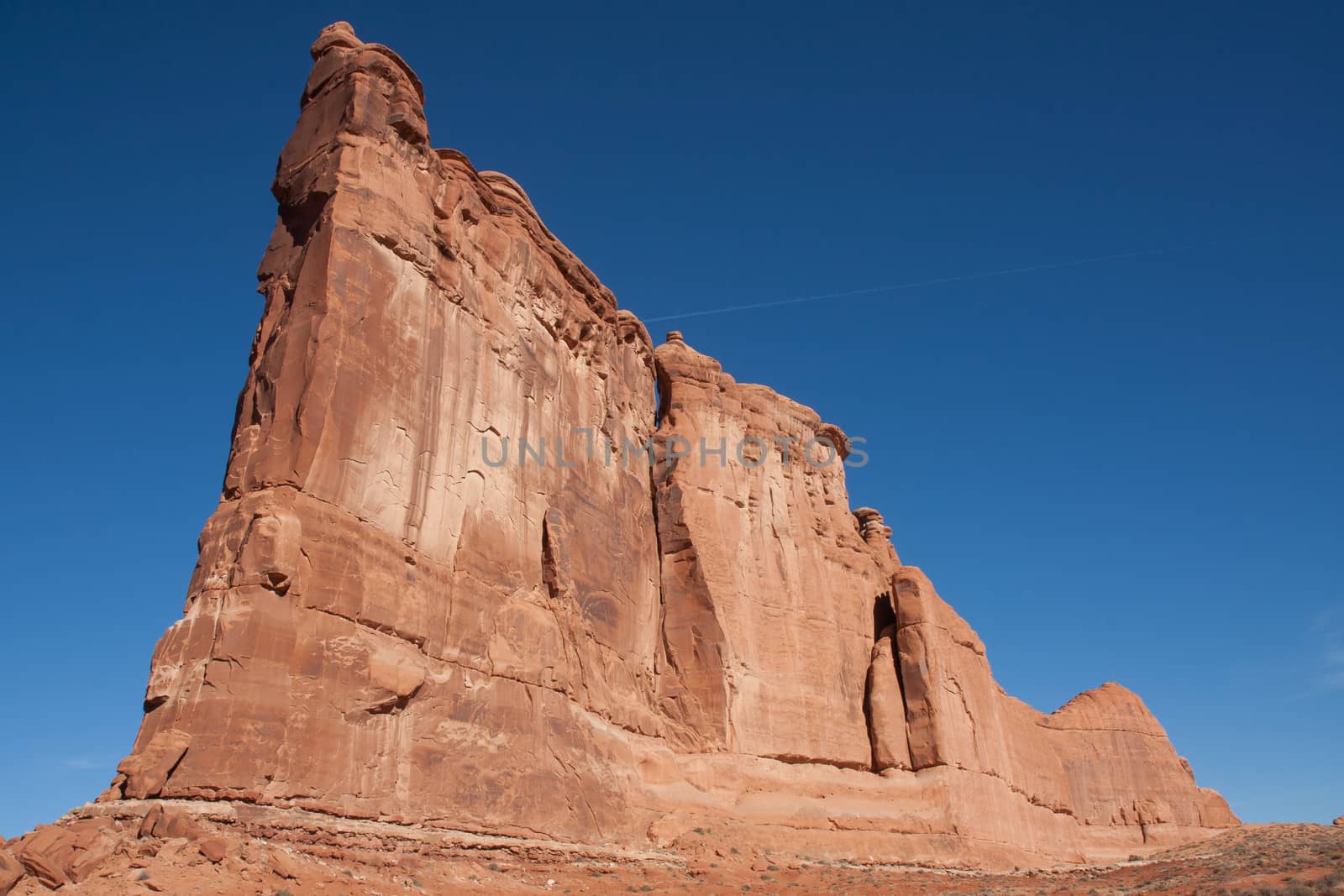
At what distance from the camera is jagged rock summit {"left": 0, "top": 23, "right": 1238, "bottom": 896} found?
1792 cm

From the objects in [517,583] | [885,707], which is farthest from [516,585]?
[885,707]

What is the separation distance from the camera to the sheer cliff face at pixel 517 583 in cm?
1806

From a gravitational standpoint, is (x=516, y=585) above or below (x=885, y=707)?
below

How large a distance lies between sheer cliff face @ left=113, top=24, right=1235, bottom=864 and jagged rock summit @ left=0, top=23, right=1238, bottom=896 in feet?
0.26

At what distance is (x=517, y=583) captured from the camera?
2514 centimetres

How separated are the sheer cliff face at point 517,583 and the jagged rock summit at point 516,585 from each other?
0.08 metres

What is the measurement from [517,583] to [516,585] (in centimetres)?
8

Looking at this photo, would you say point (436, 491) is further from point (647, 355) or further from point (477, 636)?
point (647, 355)

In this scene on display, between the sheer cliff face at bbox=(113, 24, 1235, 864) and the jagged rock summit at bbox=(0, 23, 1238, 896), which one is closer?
the jagged rock summit at bbox=(0, 23, 1238, 896)

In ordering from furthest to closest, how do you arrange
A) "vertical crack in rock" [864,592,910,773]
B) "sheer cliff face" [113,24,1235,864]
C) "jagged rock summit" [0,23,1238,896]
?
"vertical crack in rock" [864,592,910,773]
"sheer cliff face" [113,24,1235,864]
"jagged rock summit" [0,23,1238,896]

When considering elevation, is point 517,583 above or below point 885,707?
below

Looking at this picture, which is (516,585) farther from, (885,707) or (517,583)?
(885,707)

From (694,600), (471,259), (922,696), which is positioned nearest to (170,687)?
(471,259)

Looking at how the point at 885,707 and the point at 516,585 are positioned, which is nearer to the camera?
the point at 516,585
